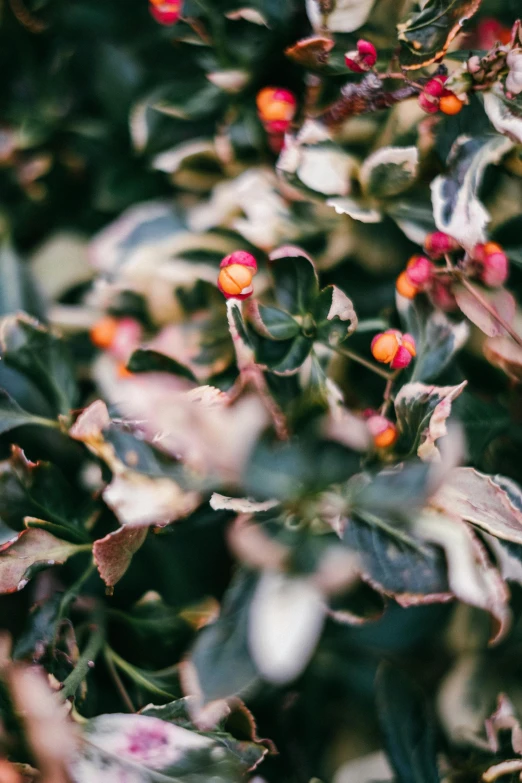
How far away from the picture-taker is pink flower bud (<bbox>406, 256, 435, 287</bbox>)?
60 centimetres

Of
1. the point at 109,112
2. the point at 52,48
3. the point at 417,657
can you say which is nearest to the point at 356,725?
the point at 417,657

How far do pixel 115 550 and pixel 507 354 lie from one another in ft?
1.25

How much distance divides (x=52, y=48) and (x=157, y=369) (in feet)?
1.48

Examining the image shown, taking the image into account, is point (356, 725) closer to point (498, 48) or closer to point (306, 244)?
point (306, 244)

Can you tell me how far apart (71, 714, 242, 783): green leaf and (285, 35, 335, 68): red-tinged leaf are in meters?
0.57

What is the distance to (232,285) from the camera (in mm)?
540

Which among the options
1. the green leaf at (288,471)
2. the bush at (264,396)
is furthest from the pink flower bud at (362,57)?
the green leaf at (288,471)

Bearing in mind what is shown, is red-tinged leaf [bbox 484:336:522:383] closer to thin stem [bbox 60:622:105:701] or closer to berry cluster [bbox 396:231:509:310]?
berry cluster [bbox 396:231:509:310]

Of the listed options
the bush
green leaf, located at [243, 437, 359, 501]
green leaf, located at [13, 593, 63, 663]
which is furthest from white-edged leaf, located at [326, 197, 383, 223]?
green leaf, located at [13, 593, 63, 663]

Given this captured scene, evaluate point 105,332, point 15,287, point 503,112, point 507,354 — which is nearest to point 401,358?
point 507,354

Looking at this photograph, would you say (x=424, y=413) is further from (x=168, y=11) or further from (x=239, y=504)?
(x=168, y=11)

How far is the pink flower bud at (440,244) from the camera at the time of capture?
0.59 m

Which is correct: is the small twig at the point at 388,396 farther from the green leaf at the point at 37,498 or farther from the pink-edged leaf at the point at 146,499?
the green leaf at the point at 37,498

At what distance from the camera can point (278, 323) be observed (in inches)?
23.0
